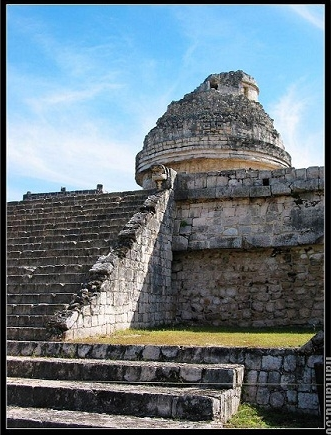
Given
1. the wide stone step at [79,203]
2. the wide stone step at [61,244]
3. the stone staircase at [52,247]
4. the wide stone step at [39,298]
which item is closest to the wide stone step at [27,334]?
the stone staircase at [52,247]

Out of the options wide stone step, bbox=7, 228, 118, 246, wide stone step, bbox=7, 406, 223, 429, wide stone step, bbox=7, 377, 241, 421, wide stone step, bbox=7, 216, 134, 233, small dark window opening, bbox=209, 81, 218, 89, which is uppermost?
small dark window opening, bbox=209, 81, 218, 89

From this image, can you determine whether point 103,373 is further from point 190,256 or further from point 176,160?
point 176,160

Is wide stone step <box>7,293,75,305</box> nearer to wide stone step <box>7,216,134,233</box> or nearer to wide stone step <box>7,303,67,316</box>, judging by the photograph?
wide stone step <box>7,303,67,316</box>

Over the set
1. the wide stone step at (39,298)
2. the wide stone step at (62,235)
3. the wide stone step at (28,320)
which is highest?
the wide stone step at (62,235)

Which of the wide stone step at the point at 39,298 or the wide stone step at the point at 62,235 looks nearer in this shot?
the wide stone step at the point at 39,298

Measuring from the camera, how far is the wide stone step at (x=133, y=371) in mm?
6512

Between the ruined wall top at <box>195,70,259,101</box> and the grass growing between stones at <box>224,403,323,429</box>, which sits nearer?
the grass growing between stones at <box>224,403,323,429</box>

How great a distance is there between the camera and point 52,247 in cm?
Answer: 1148

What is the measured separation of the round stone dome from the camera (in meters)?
16.4

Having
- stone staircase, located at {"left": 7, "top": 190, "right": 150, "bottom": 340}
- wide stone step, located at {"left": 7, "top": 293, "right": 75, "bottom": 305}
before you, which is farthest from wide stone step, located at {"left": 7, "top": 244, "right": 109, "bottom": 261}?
wide stone step, located at {"left": 7, "top": 293, "right": 75, "bottom": 305}

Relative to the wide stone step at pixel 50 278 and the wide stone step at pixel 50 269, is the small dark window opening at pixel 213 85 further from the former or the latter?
the wide stone step at pixel 50 278

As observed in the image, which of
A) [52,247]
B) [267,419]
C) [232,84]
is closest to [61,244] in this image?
[52,247]

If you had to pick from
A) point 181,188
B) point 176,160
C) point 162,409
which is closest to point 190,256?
point 181,188

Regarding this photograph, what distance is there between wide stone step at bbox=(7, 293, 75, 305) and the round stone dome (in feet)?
25.7
